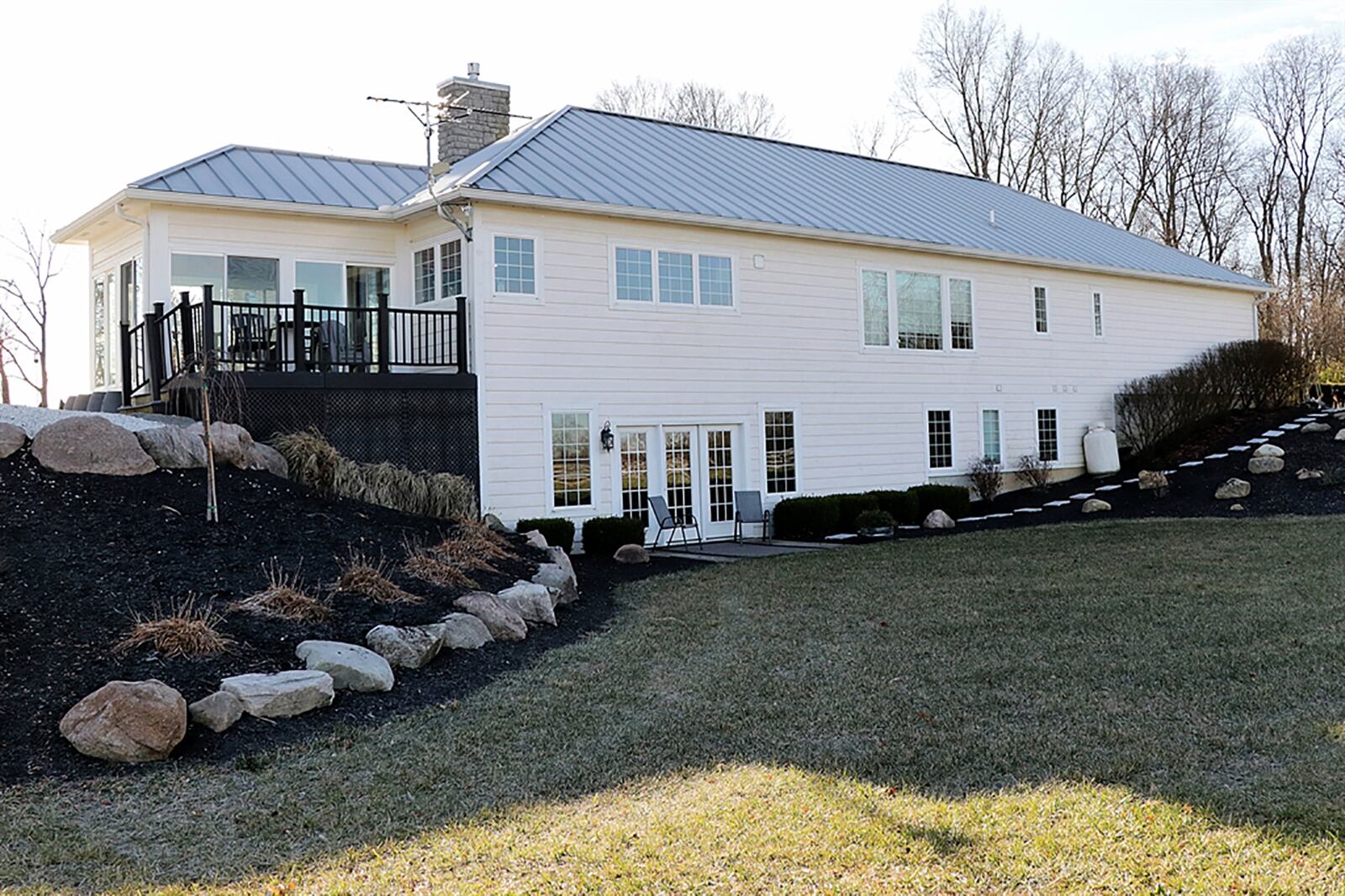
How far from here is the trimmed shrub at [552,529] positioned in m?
12.6

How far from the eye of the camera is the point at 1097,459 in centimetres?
1894

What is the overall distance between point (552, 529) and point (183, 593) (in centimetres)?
609

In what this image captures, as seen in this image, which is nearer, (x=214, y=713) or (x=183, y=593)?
(x=214, y=713)

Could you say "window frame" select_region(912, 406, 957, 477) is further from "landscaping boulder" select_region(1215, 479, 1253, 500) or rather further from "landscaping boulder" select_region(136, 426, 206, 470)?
"landscaping boulder" select_region(136, 426, 206, 470)

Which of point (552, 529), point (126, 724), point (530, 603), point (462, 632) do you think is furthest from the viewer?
point (552, 529)

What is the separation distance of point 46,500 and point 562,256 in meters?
6.81

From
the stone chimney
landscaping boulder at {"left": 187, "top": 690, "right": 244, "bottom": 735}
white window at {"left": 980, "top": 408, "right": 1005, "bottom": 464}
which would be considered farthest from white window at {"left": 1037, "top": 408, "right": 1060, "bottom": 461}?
landscaping boulder at {"left": 187, "top": 690, "right": 244, "bottom": 735}

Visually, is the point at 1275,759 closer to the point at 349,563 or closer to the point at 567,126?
the point at 349,563

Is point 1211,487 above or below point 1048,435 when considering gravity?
below

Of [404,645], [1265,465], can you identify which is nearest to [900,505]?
[1265,465]

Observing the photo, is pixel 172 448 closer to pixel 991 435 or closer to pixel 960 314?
pixel 960 314

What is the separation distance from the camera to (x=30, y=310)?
75.3 ft

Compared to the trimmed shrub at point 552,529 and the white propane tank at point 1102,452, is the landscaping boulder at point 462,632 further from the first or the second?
the white propane tank at point 1102,452

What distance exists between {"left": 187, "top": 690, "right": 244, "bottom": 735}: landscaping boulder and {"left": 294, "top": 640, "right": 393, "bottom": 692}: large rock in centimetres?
67
